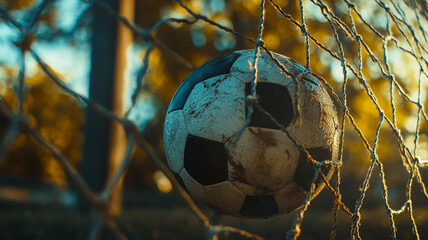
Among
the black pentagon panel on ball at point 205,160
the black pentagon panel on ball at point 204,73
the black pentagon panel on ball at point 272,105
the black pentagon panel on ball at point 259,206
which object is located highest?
the black pentagon panel on ball at point 204,73

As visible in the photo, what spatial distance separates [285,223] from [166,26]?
8.34m

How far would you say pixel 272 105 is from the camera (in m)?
1.93

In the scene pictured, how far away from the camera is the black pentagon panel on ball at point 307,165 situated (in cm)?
195

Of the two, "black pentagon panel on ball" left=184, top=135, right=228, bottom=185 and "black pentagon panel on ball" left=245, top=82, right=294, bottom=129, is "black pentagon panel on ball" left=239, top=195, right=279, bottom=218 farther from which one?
"black pentagon panel on ball" left=245, top=82, right=294, bottom=129

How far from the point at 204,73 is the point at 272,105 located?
1.51 ft

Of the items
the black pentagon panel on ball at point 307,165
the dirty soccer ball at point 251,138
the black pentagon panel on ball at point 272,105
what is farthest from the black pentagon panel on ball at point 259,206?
the black pentagon panel on ball at point 272,105

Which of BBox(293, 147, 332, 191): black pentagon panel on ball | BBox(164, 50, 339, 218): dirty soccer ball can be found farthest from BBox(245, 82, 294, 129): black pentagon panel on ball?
BBox(293, 147, 332, 191): black pentagon panel on ball

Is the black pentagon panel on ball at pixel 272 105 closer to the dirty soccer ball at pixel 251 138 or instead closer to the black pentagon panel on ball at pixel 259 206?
the dirty soccer ball at pixel 251 138

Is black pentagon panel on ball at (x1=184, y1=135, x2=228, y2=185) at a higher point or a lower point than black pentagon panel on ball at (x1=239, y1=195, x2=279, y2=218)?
higher

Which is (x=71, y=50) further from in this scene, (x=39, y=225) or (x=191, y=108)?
(x=191, y=108)

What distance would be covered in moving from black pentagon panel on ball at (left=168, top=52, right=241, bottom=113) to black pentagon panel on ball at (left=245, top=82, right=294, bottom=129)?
23 cm

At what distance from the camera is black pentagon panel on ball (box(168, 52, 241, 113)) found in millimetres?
2141

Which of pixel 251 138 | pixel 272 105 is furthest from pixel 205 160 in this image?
pixel 272 105

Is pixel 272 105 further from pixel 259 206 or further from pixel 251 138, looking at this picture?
pixel 259 206
